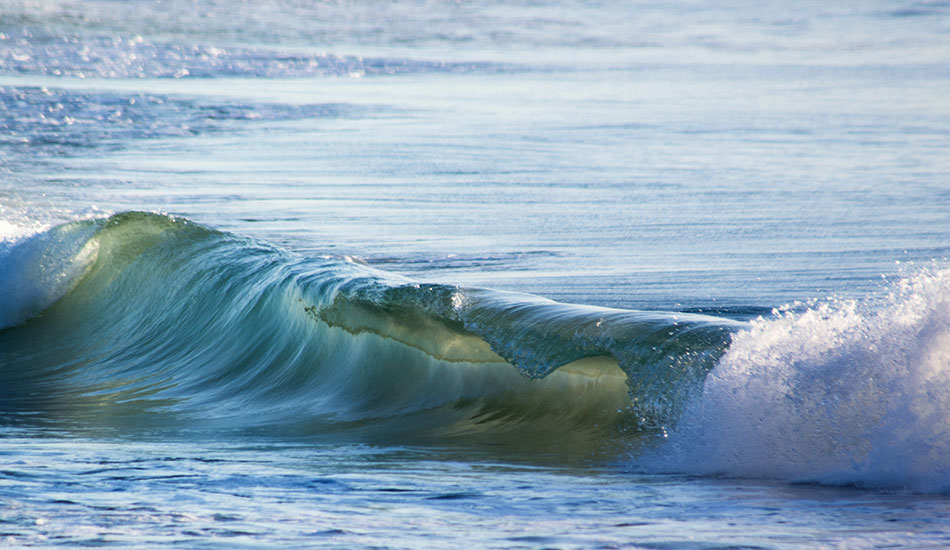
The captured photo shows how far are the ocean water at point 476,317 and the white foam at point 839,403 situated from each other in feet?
0.05

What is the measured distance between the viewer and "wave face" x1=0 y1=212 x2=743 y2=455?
6750mm

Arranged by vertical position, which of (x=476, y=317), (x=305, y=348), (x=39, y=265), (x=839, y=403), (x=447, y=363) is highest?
(x=39, y=265)

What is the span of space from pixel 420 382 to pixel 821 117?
1201 centimetres

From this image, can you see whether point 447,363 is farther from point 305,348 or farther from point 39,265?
point 39,265

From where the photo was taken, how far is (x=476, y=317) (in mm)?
7629

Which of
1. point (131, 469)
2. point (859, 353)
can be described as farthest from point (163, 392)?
point (859, 353)

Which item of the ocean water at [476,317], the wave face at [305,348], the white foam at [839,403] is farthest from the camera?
the wave face at [305,348]

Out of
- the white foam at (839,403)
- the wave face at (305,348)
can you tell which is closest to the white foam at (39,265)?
the wave face at (305,348)

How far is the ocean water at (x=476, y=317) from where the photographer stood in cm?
500

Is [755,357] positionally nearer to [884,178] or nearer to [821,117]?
[884,178]

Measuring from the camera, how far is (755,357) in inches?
237

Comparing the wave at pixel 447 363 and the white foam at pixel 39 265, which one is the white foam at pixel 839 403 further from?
the white foam at pixel 39 265

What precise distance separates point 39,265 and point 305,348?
361 centimetres

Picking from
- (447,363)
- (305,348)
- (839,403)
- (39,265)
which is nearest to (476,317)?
(447,363)
